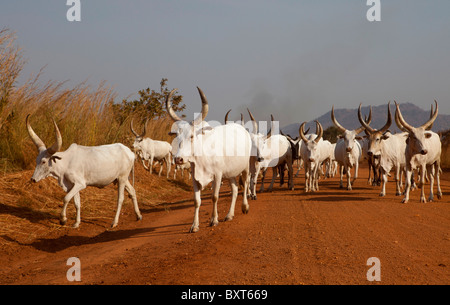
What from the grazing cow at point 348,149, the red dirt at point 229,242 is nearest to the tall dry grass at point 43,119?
the red dirt at point 229,242

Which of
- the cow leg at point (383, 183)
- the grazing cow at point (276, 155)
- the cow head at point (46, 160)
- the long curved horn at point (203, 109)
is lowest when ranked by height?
the cow leg at point (383, 183)

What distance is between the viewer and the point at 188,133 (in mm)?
8008

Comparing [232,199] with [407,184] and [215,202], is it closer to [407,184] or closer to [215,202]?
[215,202]

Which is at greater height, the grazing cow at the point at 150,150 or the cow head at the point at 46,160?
the cow head at the point at 46,160

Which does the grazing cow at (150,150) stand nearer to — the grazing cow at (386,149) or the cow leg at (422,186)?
the grazing cow at (386,149)

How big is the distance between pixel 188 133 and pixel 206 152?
574 millimetres

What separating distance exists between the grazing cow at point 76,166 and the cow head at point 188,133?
6.84ft

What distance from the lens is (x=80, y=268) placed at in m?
5.89

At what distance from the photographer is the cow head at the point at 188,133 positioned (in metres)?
7.88

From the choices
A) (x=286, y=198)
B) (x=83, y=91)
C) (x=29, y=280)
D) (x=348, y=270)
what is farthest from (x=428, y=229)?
(x=83, y=91)

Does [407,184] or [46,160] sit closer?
[46,160]

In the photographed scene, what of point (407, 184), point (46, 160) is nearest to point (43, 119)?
point (46, 160)

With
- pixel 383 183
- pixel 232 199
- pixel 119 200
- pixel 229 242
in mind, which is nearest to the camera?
pixel 229 242

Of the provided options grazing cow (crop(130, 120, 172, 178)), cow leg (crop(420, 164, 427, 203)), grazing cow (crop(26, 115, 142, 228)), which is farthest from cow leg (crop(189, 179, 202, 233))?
grazing cow (crop(130, 120, 172, 178))
